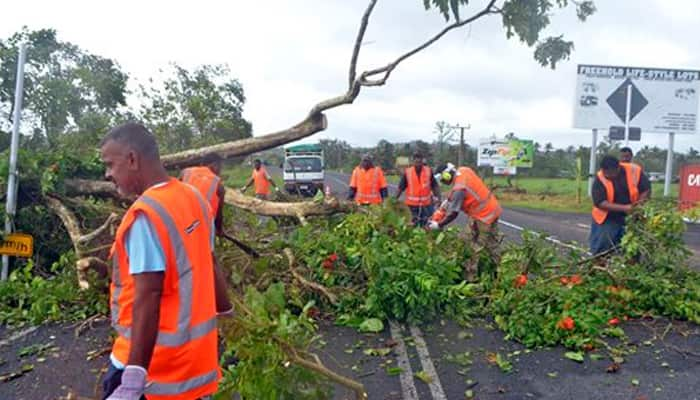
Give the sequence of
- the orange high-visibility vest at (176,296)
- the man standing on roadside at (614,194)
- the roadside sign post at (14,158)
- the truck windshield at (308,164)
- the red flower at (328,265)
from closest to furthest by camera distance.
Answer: the orange high-visibility vest at (176,296), the red flower at (328,265), the roadside sign post at (14,158), the man standing on roadside at (614,194), the truck windshield at (308,164)

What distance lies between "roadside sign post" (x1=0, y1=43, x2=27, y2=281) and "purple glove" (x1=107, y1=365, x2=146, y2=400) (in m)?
5.07

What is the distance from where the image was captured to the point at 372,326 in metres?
5.12

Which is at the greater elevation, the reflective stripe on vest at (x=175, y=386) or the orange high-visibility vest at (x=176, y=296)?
the orange high-visibility vest at (x=176, y=296)

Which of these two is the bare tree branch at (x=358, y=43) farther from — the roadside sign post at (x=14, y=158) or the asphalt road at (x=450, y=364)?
the roadside sign post at (x=14, y=158)

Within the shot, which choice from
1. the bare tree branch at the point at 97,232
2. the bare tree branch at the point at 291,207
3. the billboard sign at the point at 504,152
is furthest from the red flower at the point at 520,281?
the billboard sign at the point at 504,152

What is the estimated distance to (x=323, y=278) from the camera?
227 inches

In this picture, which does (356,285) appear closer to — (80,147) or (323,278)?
(323,278)

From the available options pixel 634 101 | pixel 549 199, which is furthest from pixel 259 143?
pixel 549 199

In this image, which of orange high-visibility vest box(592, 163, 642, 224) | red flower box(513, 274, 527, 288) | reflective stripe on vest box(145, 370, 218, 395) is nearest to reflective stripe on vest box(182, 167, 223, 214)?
reflective stripe on vest box(145, 370, 218, 395)

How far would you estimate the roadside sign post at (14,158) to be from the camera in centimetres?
590

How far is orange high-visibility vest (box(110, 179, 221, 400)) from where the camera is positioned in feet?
6.59

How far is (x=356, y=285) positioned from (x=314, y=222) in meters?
1.49

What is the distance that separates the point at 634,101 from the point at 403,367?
22.9m

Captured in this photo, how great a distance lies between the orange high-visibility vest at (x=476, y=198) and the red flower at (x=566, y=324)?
198 cm
